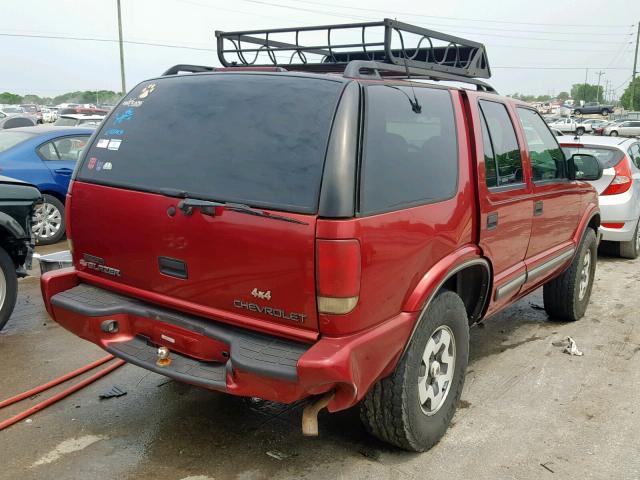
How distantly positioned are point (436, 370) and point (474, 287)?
0.73m

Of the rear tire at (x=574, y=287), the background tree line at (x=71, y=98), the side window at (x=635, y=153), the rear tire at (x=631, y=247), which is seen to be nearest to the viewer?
the rear tire at (x=574, y=287)

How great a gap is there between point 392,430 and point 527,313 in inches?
128

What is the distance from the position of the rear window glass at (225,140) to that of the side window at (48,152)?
18.3 ft

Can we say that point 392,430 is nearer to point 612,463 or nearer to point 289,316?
point 289,316

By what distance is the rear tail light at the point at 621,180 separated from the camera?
754 cm

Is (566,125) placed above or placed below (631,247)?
above

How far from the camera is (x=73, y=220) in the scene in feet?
10.8

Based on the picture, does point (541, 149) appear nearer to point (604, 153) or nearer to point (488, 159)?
point (488, 159)

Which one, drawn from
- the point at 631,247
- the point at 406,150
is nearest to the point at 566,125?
the point at 631,247

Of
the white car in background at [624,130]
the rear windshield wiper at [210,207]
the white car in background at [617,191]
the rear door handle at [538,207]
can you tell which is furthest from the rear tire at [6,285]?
the white car in background at [624,130]

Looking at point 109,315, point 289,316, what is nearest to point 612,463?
point 289,316

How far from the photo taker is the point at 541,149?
4.53 m

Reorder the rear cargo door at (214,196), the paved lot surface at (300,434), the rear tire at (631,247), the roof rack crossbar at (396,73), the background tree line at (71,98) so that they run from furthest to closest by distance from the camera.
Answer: the background tree line at (71,98)
the rear tire at (631,247)
the paved lot surface at (300,434)
the roof rack crossbar at (396,73)
the rear cargo door at (214,196)

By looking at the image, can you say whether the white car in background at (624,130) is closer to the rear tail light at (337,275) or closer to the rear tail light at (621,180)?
the rear tail light at (621,180)
